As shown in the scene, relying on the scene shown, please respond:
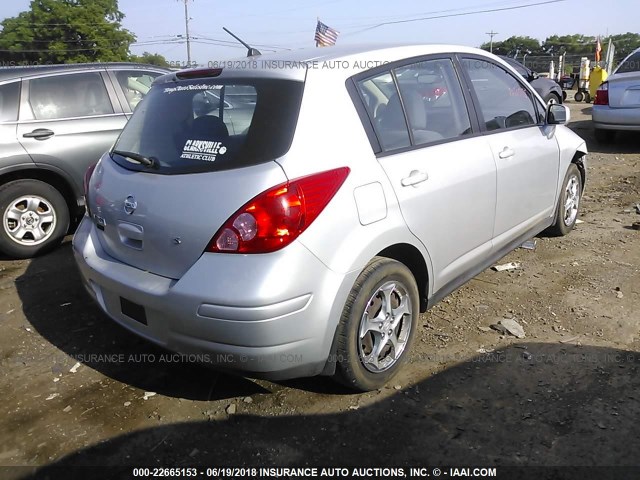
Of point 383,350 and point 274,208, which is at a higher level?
point 274,208

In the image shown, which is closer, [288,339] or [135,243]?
[288,339]

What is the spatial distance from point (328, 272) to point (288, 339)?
0.34m

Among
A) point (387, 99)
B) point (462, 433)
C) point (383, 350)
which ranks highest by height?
point (387, 99)

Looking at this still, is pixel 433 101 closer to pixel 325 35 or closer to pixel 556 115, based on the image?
pixel 556 115

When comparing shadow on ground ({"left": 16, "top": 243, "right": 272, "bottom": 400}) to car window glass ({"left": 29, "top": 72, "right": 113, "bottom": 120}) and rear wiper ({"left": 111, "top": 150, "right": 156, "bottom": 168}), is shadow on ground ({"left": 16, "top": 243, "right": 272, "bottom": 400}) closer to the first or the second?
rear wiper ({"left": 111, "top": 150, "right": 156, "bottom": 168})

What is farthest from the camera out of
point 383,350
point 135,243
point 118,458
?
point 383,350

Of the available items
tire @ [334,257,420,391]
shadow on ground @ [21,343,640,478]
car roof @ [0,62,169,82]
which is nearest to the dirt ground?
shadow on ground @ [21,343,640,478]

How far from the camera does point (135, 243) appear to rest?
2727mm

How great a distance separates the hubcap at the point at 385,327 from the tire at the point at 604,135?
27.1 ft

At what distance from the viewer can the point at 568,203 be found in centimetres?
504

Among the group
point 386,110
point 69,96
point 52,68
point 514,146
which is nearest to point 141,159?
point 386,110

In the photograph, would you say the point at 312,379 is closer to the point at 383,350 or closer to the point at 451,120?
the point at 383,350

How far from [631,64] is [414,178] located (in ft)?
28.3

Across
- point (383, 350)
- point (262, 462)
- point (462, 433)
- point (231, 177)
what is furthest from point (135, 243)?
point (462, 433)
